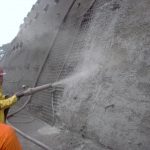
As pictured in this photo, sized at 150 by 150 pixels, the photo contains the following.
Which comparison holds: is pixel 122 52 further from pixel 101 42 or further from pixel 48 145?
pixel 48 145

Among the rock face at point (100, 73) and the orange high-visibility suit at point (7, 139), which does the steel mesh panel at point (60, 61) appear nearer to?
the rock face at point (100, 73)

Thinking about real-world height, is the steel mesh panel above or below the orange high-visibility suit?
above

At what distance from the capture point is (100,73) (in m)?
6.45

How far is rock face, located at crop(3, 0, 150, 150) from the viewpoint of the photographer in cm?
536

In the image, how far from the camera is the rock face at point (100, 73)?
5355 mm

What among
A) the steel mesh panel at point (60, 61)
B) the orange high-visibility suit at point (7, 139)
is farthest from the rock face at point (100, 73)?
the orange high-visibility suit at point (7, 139)

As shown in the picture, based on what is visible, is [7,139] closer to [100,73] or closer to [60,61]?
[100,73]

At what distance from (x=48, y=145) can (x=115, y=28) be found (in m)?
2.75

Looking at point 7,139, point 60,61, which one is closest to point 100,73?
point 60,61

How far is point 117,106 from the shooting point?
5.62 metres

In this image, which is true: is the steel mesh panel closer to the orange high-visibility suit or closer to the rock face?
the rock face

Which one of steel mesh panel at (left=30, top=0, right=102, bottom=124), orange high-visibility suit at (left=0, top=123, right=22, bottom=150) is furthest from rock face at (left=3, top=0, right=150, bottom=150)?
orange high-visibility suit at (left=0, top=123, right=22, bottom=150)

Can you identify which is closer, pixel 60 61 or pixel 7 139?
pixel 7 139

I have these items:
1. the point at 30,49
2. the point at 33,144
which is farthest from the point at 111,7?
the point at 30,49
